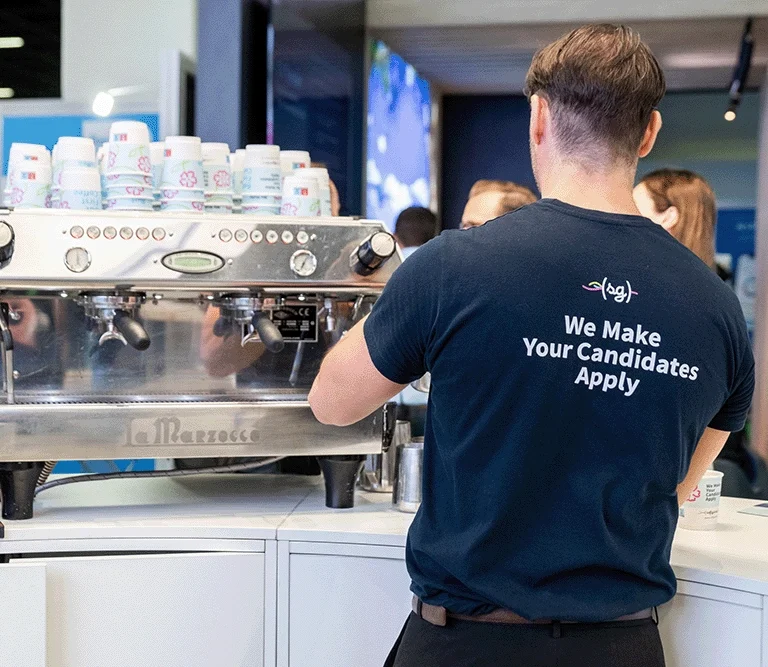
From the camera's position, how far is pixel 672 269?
1.20 meters

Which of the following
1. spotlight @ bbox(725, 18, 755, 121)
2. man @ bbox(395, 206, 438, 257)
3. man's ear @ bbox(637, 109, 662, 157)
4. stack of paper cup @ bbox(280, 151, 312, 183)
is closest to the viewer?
man's ear @ bbox(637, 109, 662, 157)

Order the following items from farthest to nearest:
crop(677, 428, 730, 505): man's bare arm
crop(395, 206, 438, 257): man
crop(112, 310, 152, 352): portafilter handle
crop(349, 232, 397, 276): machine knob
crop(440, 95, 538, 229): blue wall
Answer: crop(440, 95, 538, 229): blue wall
crop(395, 206, 438, 257): man
crop(349, 232, 397, 276): machine knob
crop(112, 310, 152, 352): portafilter handle
crop(677, 428, 730, 505): man's bare arm

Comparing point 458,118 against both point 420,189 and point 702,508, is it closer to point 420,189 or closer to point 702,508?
point 420,189

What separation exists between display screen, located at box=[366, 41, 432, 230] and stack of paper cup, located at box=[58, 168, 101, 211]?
388cm

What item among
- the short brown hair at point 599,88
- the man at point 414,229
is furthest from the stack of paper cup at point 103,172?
the man at point 414,229

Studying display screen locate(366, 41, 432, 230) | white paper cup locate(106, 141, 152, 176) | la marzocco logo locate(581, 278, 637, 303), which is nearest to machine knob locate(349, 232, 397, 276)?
white paper cup locate(106, 141, 152, 176)

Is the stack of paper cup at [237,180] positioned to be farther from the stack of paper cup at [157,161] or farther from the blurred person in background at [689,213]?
the blurred person in background at [689,213]

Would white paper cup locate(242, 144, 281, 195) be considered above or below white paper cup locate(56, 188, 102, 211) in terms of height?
above

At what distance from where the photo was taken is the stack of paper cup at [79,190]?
176cm

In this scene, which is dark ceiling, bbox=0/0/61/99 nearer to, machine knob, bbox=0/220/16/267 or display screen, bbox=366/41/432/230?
machine knob, bbox=0/220/16/267

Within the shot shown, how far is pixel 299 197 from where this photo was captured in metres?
1.87

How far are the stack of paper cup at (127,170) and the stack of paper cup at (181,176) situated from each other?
0.04 metres

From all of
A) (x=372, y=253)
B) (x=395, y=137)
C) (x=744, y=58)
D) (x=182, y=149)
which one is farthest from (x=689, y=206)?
(x=395, y=137)

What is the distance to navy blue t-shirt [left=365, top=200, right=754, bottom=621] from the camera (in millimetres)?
1153
